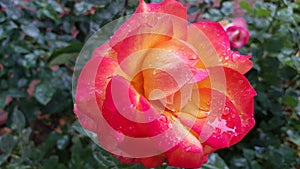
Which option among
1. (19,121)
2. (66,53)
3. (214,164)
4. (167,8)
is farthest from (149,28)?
(19,121)

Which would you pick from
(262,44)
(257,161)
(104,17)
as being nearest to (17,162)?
(104,17)

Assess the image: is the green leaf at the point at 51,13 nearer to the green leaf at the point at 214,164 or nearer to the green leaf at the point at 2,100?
the green leaf at the point at 2,100

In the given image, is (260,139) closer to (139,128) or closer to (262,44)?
(262,44)

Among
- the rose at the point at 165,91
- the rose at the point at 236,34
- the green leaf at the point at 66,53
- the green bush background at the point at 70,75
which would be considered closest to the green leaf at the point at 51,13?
the green bush background at the point at 70,75

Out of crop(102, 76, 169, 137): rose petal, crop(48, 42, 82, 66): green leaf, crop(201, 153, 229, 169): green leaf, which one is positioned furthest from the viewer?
crop(48, 42, 82, 66): green leaf

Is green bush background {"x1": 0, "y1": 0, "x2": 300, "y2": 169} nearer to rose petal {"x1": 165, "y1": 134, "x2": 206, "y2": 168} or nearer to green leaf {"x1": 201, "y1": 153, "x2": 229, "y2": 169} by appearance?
green leaf {"x1": 201, "y1": 153, "x2": 229, "y2": 169}

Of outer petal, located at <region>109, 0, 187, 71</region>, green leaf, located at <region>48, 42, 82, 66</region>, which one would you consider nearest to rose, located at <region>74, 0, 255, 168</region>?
outer petal, located at <region>109, 0, 187, 71</region>
